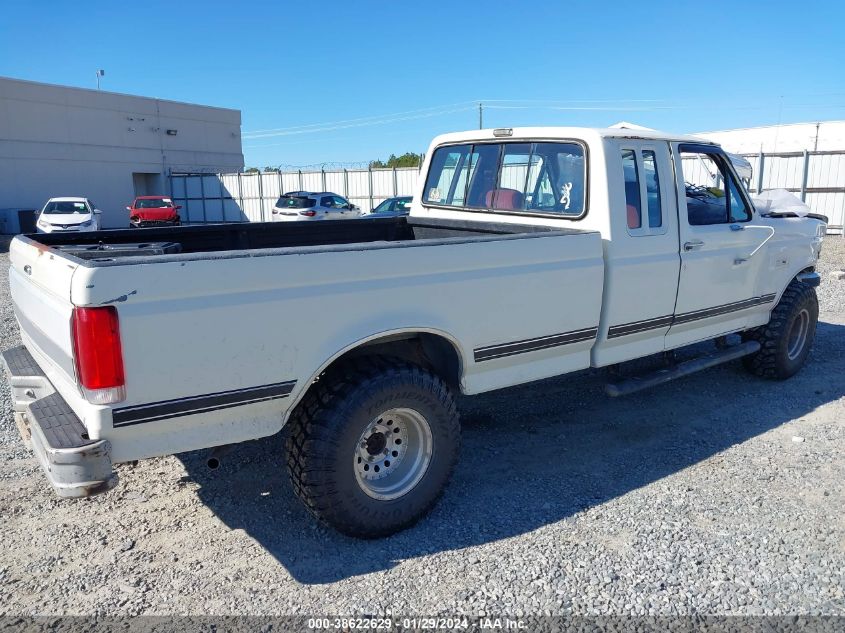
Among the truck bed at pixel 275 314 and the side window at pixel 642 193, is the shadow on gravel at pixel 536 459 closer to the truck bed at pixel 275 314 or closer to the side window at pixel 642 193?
the truck bed at pixel 275 314

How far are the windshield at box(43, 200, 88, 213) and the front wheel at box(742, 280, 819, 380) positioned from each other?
2278cm

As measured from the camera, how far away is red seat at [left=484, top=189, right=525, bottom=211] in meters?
5.18

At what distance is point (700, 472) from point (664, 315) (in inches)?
42.9

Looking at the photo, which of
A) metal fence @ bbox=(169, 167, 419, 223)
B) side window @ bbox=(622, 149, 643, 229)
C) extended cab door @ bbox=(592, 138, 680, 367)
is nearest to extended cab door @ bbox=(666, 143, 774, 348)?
extended cab door @ bbox=(592, 138, 680, 367)

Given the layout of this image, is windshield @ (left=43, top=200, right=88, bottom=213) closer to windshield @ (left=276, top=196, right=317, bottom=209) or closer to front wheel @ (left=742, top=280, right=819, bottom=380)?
windshield @ (left=276, top=196, right=317, bottom=209)

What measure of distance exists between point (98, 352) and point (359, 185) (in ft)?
92.5

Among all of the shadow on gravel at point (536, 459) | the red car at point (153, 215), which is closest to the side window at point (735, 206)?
the shadow on gravel at point (536, 459)

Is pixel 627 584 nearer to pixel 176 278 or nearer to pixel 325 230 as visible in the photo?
pixel 176 278

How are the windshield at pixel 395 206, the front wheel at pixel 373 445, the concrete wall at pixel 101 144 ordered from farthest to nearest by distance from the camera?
the concrete wall at pixel 101 144 → the windshield at pixel 395 206 → the front wheel at pixel 373 445

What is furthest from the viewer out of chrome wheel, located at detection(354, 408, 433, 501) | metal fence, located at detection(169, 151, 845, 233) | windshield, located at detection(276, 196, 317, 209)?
windshield, located at detection(276, 196, 317, 209)

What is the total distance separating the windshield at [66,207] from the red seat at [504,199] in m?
21.8

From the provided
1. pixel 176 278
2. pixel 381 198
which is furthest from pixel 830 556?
pixel 381 198

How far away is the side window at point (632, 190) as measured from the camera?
4.64 m

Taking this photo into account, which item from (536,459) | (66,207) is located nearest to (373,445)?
(536,459)
